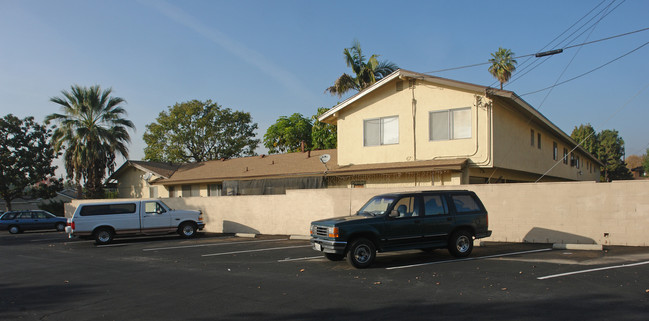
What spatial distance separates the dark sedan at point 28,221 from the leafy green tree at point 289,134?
888 inches

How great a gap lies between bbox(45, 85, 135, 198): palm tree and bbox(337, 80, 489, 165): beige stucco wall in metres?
20.6

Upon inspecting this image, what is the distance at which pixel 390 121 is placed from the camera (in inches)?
822

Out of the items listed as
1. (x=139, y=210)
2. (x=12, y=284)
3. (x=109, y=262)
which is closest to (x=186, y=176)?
(x=139, y=210)

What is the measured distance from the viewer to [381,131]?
2112 centimetres

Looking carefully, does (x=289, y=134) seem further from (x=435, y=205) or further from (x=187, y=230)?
(x=435, y=205)

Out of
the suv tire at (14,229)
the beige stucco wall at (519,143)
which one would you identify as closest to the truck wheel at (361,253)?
the beige stucco wall at (519,143)

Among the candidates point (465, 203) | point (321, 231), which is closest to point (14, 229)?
point (321, 231)

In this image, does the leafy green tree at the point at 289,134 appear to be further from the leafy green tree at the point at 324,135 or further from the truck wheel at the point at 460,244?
the truck wheel at the point at 460,244

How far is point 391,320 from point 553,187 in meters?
10.0

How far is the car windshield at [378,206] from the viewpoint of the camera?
11.4 m

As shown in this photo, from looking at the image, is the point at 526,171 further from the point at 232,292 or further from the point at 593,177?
the point at 593,177

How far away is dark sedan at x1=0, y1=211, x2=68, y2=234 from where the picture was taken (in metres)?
29.2

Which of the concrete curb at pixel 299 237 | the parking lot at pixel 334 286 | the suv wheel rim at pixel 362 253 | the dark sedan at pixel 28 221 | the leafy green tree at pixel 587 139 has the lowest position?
the dark sedan at pixel 28 221

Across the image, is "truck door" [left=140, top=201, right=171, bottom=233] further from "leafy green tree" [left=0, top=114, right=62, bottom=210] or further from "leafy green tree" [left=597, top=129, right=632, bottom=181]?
"leafy green tree" [left=597, top=129, right=632, bottom=181]
